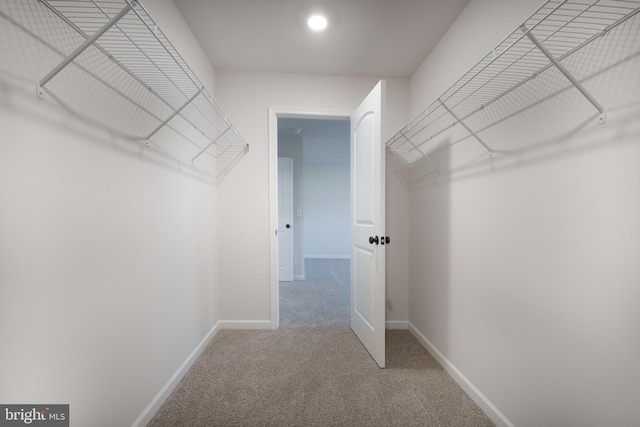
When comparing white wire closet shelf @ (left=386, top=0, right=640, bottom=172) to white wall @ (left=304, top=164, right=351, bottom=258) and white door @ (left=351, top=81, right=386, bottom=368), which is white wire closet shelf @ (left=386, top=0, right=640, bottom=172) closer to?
white door @ (left=351, top=81, right=386, bottom=368)

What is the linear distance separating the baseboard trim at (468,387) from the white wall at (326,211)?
16.1ft

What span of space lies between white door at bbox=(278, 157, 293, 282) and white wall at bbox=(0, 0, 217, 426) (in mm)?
2643

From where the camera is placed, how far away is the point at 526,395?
1.23m

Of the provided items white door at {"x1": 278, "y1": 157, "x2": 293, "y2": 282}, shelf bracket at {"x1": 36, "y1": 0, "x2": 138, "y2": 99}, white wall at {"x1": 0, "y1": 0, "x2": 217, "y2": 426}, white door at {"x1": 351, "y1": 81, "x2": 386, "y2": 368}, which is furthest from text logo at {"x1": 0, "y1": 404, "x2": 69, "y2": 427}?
white door at {"x1": 278, "y1": 157, "x2": 293, "y2": 282}

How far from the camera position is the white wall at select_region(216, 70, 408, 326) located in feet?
8.35

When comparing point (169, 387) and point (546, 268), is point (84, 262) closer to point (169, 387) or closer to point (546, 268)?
point (169, 387)

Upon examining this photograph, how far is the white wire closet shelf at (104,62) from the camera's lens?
0.79m

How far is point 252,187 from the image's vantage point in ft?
8.42

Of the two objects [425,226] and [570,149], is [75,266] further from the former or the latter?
[425,226]

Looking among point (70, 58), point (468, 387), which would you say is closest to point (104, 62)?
point (70, 58)

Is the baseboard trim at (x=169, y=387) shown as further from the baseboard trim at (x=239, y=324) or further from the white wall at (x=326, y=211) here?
the white wall at (x=326, y=211)

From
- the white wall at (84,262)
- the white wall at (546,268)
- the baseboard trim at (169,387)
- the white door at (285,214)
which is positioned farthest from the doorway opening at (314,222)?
the white wall at (84,262)

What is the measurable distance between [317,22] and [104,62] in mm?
1283

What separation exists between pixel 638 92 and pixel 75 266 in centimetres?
192
